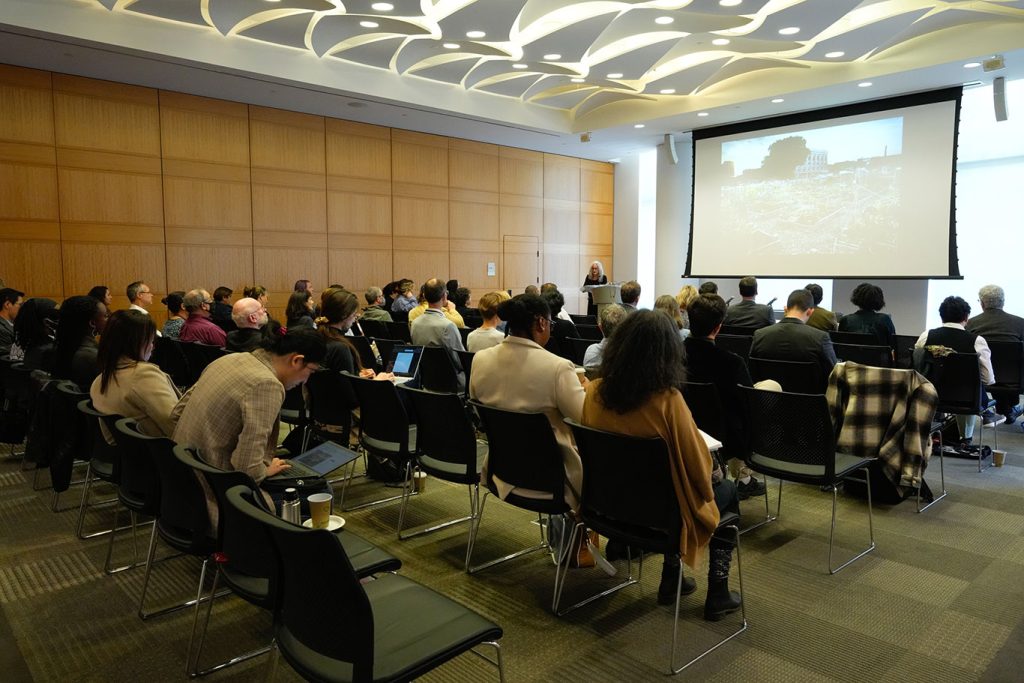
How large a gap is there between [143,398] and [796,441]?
10.6 feet

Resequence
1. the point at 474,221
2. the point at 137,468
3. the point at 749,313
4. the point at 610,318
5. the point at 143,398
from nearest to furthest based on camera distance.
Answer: the point at 137,468, the point at 143,398, the point at 610,318, the point at 749,313, the point at 474,221

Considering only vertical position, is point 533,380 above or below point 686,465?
above

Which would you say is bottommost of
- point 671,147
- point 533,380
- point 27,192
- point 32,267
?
point 533,380

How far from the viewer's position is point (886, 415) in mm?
4027

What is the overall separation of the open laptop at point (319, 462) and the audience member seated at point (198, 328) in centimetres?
377

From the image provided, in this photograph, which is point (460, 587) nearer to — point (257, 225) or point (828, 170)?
point (257, 225)

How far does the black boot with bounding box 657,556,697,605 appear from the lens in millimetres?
3070

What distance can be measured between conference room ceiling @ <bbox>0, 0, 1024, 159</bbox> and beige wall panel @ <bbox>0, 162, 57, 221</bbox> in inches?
49.0

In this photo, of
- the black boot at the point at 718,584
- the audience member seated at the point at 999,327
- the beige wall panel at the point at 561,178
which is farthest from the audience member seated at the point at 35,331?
the beige wall panel at the point at 561,178

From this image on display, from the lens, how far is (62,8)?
670cm

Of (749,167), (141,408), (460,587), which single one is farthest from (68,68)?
(749,167)

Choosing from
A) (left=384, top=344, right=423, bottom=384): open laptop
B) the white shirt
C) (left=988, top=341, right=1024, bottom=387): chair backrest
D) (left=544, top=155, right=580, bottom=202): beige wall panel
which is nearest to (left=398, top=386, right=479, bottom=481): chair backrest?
(left=384, top=344, right=423, bottom=384): open laptop

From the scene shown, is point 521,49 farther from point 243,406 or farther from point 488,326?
point 243,406

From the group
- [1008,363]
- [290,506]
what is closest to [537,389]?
[290,506]
